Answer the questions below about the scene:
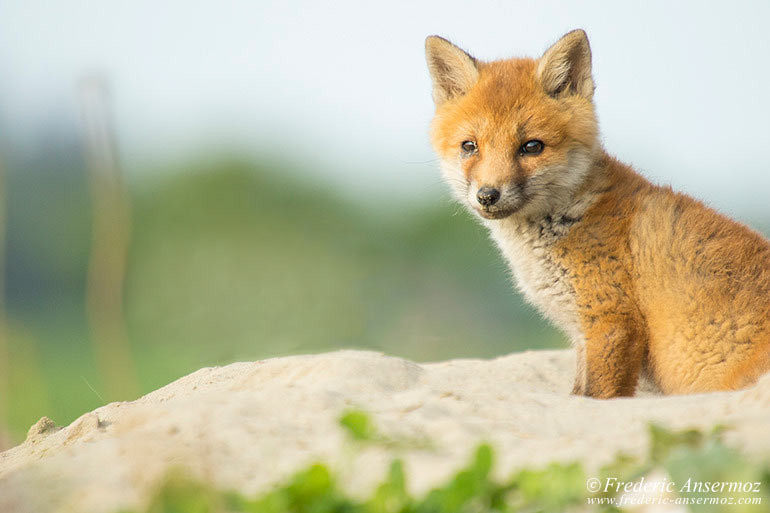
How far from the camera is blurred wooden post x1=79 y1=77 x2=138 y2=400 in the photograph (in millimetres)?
4066

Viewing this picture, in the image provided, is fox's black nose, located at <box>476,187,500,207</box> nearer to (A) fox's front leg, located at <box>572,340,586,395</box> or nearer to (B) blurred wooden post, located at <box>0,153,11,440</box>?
(A) fox's front leg, located at <box>572,340,586,395</box>

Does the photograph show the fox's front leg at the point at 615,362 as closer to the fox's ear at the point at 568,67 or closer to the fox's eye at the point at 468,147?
the fox's eye at the point at 468,147

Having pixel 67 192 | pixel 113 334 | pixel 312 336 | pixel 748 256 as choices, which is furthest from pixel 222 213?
pixel 748 256

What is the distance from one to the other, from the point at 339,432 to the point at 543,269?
223 cm

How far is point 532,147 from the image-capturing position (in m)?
4.63

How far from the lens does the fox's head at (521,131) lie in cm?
457

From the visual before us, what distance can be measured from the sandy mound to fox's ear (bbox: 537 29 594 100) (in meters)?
2.07

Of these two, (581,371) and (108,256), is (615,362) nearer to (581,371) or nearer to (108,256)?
(581,371)

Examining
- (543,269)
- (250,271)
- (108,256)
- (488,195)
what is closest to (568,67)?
(488,195)

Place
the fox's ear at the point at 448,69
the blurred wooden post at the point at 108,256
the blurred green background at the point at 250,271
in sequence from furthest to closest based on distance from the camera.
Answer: the blurred green background at the point at 250,271 → the fox's ear at the point at 448,69 → the blurred wooden post at the point at 108,256

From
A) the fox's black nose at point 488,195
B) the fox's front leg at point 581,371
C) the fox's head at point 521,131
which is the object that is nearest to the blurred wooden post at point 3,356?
the fox's head at point 521,131

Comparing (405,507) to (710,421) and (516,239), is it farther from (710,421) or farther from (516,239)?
(516,239)

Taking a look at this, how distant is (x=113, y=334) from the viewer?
446 centimetres

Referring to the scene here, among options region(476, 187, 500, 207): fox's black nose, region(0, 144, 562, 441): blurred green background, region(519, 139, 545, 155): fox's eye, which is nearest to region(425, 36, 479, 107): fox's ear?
region(519, 139, 545, 155): fox's eye
